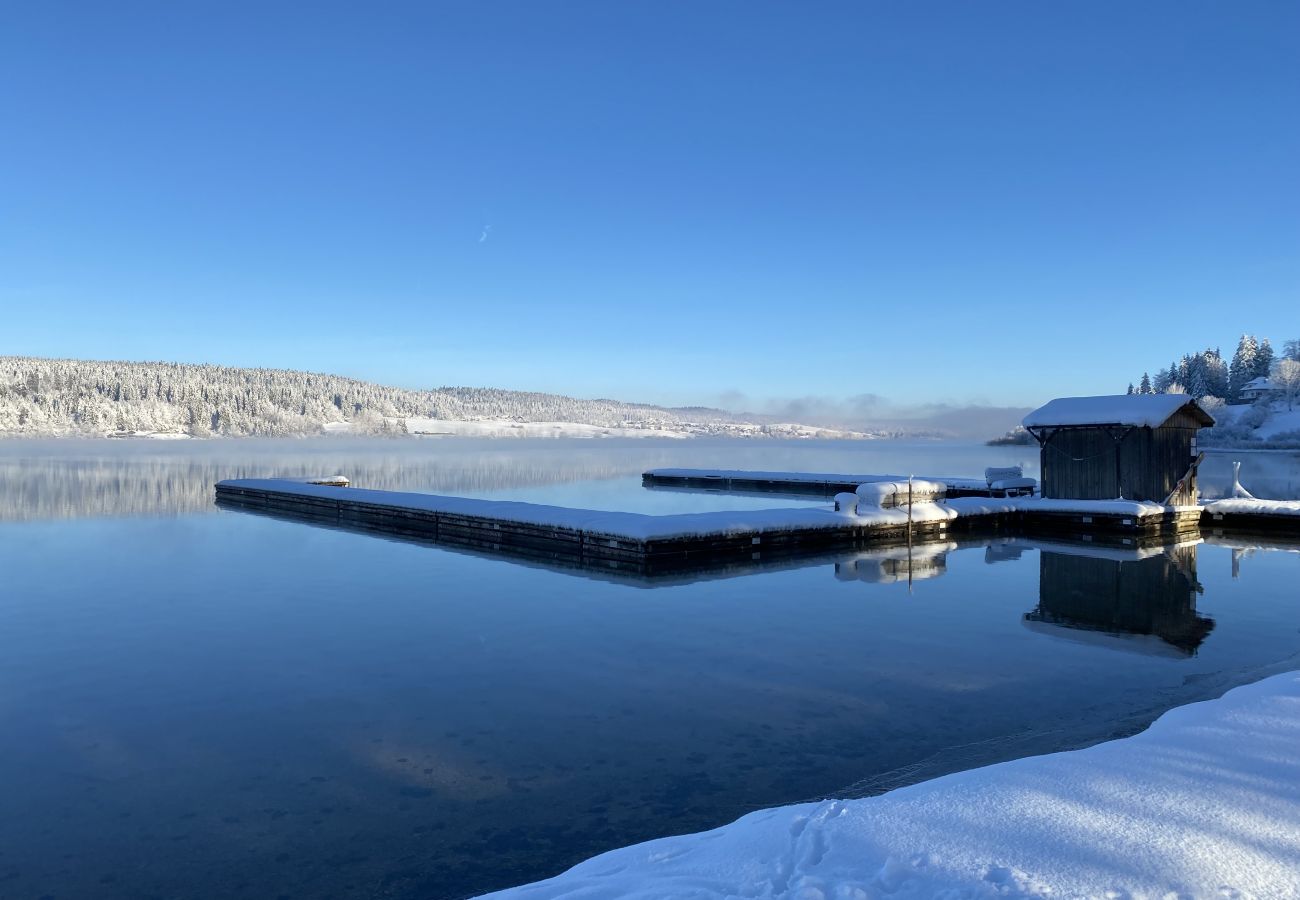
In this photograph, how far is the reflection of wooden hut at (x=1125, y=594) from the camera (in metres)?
13.5

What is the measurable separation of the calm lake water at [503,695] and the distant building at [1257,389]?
96208mm

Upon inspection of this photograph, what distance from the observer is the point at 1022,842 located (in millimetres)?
4781

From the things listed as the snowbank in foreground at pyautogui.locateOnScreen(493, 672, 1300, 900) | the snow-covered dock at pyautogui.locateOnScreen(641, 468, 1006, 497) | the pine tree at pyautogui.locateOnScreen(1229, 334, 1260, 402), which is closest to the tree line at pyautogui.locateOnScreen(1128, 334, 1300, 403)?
the pine tree at pyautogui.locateOnScreen(1229, 334, 1260, 402)

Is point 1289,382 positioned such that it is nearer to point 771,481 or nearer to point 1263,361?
point 1263,361

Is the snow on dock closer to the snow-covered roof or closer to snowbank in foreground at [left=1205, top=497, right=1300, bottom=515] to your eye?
snowbank in foreground at [left=1205, top=497, right=1300, bottom=515]

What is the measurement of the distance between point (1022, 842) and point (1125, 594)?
13780mm

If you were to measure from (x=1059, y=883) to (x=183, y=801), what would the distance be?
640cm

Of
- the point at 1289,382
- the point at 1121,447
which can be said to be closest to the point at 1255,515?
the point at 1121,447

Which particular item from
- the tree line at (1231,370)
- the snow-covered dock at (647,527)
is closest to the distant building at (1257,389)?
the tree line at (1231,370)

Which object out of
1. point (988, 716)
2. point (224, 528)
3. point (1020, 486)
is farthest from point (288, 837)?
point (1020, 486)

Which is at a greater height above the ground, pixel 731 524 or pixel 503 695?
pixel 731 524

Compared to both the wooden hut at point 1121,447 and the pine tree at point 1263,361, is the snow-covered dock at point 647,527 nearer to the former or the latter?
the wooden hut at point 1121,447

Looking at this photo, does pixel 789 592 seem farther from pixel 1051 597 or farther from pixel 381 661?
pixel 381 661

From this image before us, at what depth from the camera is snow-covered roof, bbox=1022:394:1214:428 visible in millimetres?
25781
